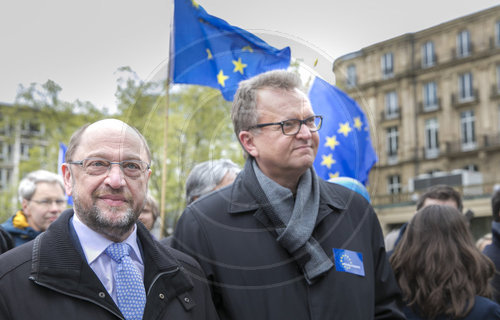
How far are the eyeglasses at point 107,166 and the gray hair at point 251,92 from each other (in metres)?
0.46

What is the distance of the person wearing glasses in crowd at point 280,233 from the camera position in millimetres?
2309

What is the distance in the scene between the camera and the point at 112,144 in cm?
224

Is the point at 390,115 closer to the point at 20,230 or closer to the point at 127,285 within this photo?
the point at 20,230

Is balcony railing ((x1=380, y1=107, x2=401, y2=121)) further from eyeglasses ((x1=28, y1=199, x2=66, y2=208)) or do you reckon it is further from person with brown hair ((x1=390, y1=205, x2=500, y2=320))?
person with brown hair ((x1=390, y1=205, x2=500, y2=320))

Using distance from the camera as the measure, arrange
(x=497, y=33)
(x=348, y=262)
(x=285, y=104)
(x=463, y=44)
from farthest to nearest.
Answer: (x=463, y=44) → (x=497, y=33) → (x=348, y=262) → (x=285, y=104)

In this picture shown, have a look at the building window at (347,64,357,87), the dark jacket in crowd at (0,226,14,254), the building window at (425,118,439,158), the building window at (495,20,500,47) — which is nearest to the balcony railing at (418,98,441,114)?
→ the building window at (425,118,439,158)

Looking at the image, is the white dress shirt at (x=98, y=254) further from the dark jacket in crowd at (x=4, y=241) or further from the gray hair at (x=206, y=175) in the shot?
the dark jacket in crowd at (x=4, y=241)

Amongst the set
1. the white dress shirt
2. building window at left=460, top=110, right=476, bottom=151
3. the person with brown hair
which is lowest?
the person with brown hair

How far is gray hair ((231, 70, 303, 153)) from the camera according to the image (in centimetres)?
231

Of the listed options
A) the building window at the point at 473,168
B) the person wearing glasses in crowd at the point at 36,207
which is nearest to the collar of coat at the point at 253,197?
the person wearing glasses in crowd at the point at 36,207

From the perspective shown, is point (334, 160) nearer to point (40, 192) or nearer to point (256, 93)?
point (256, 93)

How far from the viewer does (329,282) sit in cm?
235

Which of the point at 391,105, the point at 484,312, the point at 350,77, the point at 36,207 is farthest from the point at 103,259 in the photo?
the point at 391,105

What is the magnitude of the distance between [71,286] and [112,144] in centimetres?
58
